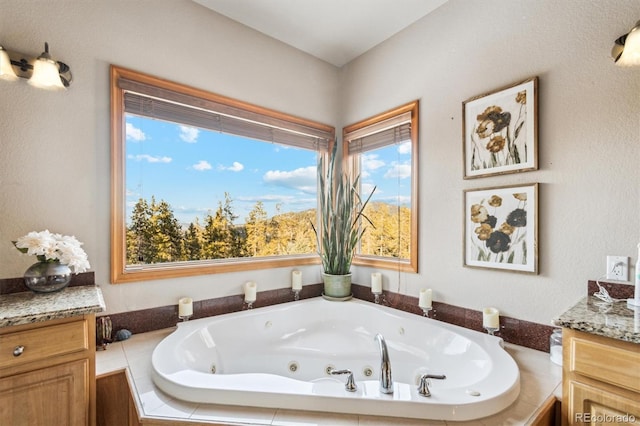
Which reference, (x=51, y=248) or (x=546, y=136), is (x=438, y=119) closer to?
(x=546, y=136)

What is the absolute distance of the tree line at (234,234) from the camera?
1.95 metres

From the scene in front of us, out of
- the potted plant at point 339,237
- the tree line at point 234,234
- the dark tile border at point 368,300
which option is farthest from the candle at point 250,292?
the potted plant at point 339,237

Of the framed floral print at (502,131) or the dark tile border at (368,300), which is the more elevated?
the framed floral print at (502,131)

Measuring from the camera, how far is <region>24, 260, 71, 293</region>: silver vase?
1388 millimetres

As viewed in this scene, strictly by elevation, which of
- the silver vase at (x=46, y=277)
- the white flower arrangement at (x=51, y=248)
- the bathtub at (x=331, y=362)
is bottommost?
the bathtub at (x=331, y=362)

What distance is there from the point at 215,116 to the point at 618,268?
8.19 feet

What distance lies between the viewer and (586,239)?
1.47m

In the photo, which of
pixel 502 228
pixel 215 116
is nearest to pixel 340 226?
pixel 502 228

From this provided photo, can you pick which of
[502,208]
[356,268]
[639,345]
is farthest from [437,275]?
[639,345]

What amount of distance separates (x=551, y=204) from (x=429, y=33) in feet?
4.75

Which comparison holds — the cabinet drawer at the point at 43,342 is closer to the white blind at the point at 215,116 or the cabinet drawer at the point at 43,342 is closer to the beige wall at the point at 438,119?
the beige wall at the point at 438,119

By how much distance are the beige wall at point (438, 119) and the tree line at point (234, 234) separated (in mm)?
192

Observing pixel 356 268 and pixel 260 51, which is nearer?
pixel 260 51

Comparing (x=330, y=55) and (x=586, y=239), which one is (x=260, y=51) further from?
(x=586, y=239)
